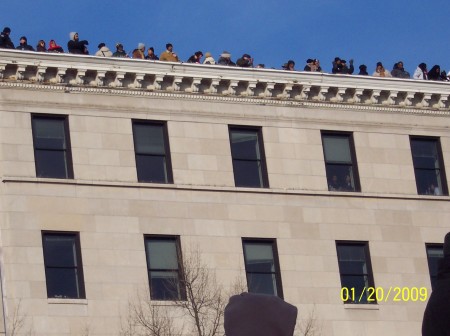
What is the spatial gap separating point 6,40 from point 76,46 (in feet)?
7.05

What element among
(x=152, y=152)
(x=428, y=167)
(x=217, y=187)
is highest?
(x=152, y=152)

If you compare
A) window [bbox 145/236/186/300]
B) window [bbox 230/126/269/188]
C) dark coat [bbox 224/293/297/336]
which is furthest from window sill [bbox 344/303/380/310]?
dark coat [bbox 224/293/297/336]

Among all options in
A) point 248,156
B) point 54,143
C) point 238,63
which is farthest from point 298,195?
point 54,143

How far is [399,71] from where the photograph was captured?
42.6m

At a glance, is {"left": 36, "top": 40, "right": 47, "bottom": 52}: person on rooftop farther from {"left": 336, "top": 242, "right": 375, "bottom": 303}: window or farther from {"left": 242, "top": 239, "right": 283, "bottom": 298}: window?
{"left": 336, "top": 242, "right": 375, "bottom": 303}: window

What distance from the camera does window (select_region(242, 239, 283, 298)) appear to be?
3653cm

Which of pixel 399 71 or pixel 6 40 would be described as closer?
pixel 6 40

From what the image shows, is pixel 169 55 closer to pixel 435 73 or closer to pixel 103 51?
pixel 103 51

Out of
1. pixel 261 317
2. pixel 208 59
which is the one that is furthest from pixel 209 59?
pixel 261 317

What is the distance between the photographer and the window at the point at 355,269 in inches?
1496

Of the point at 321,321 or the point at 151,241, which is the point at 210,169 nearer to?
the point at 151,241

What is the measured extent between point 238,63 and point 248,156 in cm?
339
